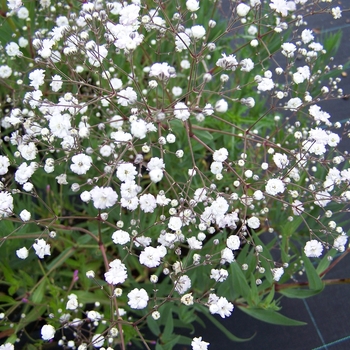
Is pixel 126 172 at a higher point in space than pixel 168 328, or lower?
higher

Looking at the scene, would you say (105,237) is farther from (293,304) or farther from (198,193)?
(293,304)

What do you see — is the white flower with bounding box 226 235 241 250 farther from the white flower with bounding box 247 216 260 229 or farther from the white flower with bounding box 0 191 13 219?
the white flower with bounding box 0 191 13 219

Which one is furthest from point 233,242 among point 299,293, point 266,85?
point 266,85

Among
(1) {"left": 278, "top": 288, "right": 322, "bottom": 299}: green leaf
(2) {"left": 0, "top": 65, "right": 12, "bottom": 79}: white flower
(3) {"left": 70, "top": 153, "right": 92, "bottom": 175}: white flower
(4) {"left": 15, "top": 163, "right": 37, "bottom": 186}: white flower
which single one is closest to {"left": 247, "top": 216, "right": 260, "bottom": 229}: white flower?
(1) {"left": 278, "top": 288, "right": 322, "bottom": 299}: green leaf

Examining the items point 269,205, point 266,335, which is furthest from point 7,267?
point 266,335

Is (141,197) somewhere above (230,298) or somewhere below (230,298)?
above

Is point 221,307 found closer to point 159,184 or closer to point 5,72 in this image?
point 159,184

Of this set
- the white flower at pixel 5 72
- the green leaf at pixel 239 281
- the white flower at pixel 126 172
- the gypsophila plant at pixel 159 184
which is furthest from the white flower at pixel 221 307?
the white flower at pixel 5 72
